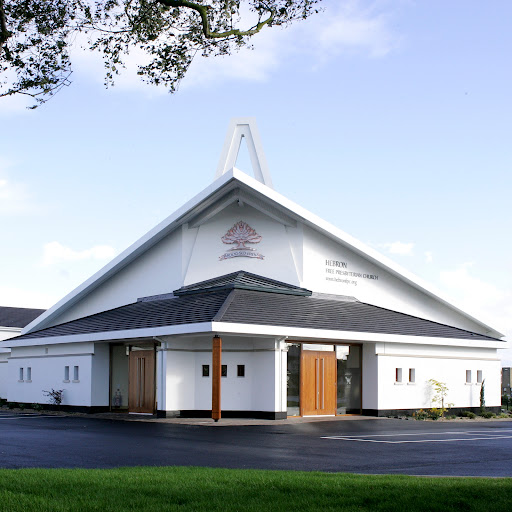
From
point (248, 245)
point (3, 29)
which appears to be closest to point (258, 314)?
point (248, 245)

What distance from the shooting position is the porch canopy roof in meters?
24.1

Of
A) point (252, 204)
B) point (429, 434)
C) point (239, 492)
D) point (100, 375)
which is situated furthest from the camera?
point (100, 375)

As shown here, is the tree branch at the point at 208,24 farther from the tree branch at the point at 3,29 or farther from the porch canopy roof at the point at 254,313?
the porch canopy roof at the point at 254,313

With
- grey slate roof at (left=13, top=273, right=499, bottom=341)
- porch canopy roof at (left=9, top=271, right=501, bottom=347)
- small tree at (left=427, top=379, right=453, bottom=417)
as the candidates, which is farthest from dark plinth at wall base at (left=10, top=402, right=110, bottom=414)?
small tree at (left=427, top=379, right=453, bottom=417)

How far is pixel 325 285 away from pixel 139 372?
7505 millimetres

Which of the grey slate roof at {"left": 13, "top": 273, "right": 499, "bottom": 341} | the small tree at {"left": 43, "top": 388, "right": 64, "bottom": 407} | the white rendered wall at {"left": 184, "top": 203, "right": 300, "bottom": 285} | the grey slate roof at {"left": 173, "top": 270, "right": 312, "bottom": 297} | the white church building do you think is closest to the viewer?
the grey slate roof at {"left": 13, "top": 273, "right": 499, "bottom": 341}

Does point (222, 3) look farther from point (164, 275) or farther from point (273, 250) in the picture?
point (164, 275)

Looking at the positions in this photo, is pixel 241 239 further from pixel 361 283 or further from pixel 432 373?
pixel 432 373

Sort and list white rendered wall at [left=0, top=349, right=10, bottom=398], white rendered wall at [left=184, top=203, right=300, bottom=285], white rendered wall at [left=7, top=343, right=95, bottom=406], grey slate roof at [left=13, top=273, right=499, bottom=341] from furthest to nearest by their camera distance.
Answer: white rendered wall at [left=0, top=349, right=10, bottom=398]
white rendered wall at [left=7, top=343, right=95, bottom=406]
white rendered wall at [left=184, top=203, right=300, bottom=285]
grey slate roof at [left=13, top=273, right=499, bottom=341]

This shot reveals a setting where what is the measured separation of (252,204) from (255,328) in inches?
248

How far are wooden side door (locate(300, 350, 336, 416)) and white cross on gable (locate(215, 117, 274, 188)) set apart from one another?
728 centimetres

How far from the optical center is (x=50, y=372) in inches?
1238

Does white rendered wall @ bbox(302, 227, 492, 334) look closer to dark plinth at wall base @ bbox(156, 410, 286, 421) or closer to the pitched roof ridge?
the pitched roof ridge

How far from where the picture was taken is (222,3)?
42.4ft
